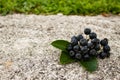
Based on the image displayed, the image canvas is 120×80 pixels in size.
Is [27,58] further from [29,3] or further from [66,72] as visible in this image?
[29,3]

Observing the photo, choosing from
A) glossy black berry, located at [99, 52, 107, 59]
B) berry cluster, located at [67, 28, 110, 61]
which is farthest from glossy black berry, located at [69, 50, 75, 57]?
glossy black berry, located at [99, 52, 107, 59]

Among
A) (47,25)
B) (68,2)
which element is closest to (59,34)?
(47,25)

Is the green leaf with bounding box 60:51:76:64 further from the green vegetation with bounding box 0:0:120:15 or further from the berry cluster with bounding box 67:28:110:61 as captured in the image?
the green vegetation with bounding box 0:0:120:15

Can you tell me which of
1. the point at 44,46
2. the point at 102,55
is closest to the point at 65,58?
the point at 102,55

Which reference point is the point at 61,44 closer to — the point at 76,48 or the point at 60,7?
the point at 76,48

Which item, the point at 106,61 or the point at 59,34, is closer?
the point at 106,61

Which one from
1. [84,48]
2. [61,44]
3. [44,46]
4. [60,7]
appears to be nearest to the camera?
[84,48]
